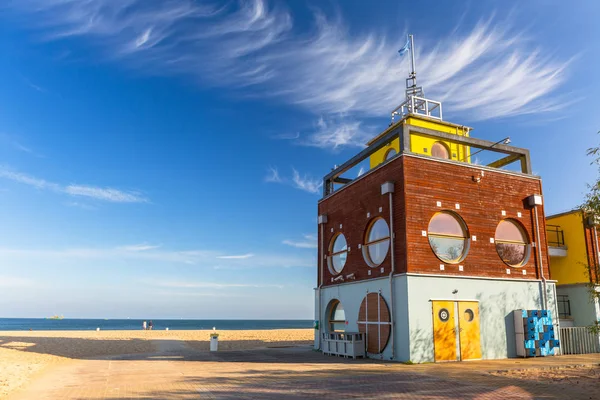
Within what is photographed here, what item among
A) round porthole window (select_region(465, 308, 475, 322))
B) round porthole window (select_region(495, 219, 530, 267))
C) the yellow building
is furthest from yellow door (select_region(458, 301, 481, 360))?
the yellow building

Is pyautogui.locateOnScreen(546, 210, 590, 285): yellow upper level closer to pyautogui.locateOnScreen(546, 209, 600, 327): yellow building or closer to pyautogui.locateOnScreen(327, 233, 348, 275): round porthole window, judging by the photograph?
pyautogui.locateOnScreen(546, 209, 600, 327): yellow building

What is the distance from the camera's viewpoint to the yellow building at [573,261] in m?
23.4

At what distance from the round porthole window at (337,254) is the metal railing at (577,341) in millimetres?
9914

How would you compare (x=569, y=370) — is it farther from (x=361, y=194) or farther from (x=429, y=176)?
(x=361, y=194)

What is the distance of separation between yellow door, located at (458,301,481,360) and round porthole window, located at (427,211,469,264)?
1.86 m

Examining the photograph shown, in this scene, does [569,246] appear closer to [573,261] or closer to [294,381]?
[573,261]

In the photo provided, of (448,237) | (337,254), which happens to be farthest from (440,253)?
(337,254)

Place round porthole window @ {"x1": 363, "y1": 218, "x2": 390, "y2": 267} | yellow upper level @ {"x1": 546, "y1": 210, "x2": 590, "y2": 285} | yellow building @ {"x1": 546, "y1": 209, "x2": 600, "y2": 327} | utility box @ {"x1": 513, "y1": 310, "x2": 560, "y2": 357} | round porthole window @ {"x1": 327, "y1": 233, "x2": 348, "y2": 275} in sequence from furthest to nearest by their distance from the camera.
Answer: yellow upper level @ {"x1": 546, "y1": 210, "x2": 590, "y2": 285} < yellow building @ {"x1": 546, "y1": 209, "x2": 600, "y2": 327} < round porthole window @ {"x1": 327, "y1": 233, "x2": 348, "y2": 275} < round porthole window @ {"x1": 363, "y1": 218, "x2": 390, "y2": 267} < utility box @ {"x1": 513, "y1": 310, "x2": 560, "y2": 357}

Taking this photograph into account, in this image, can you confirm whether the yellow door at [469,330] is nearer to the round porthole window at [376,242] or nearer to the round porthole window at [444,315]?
the round porthole window at [444,315]

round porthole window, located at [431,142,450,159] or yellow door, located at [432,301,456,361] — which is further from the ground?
round porthole window, located at [431,142,450,159]

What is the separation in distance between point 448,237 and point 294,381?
9.21 meters

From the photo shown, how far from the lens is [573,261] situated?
24250mm

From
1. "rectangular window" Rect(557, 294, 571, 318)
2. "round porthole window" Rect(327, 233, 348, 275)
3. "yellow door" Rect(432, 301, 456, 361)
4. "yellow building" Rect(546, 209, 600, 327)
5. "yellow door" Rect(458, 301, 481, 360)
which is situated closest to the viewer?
"yellow door" Rect(432, 301, 456, 361)

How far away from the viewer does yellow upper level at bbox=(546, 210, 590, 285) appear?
78.2 feet
